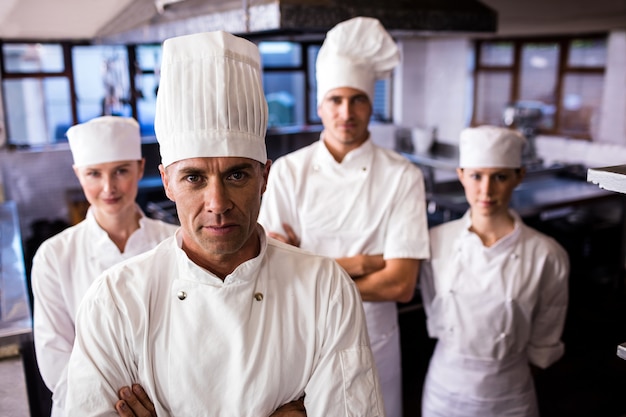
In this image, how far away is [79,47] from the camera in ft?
17.5

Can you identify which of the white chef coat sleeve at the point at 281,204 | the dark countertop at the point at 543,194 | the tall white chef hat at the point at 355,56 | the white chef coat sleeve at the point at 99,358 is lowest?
the dark countertop at the point at 543,194

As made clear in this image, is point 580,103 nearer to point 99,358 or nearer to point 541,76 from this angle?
point 541,76

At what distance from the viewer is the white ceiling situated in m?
4.73

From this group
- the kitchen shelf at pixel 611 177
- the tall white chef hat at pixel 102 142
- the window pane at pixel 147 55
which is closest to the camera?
the kitchen shelf at pixel 611 177

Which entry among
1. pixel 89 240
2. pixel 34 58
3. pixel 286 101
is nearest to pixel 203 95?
pixel 89 240

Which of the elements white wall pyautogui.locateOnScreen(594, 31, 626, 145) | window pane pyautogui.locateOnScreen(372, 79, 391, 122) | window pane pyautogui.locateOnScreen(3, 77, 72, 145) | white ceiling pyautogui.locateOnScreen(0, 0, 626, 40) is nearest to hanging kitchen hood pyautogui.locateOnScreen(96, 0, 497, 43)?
white ceiling pyautogui.locateOnScreen(0, 0, 626, 40)

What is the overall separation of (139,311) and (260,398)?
1.02 feet

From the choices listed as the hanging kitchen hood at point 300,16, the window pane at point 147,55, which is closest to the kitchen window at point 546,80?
the window pane at point 147,55

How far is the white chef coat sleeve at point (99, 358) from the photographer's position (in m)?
1.15

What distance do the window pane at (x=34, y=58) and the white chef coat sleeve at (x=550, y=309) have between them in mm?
4818

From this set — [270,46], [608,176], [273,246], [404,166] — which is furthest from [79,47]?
[608,176]

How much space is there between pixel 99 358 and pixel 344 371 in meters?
0.51

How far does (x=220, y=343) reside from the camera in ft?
4.04

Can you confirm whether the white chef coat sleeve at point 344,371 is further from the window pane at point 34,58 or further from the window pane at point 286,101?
the window pane at point 286,101
